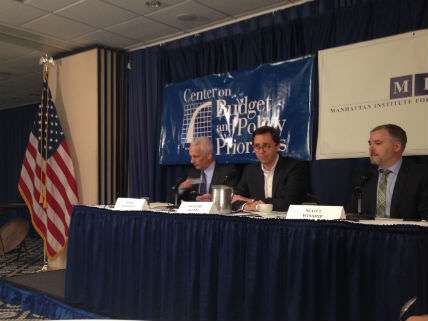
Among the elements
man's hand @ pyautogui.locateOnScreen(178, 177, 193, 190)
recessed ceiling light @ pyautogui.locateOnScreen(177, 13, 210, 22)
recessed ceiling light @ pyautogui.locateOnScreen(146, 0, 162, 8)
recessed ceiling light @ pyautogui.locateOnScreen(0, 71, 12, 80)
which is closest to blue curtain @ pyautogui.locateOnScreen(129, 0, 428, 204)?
recessed ceiling light @ pyautogui.locateOnScreen(177, 13, 210, 22)

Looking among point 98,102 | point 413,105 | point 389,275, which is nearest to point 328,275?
point 389,275

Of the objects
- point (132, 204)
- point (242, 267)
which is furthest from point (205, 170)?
point (242, 267)

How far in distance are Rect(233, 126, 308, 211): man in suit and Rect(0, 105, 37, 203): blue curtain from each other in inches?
258

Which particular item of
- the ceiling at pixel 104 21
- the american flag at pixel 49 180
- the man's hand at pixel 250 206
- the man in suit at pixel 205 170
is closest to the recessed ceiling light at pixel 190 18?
the ceiling at pixel 104 21

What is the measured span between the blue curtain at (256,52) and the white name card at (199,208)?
1.57 m

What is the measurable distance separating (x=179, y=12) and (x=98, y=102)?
1546mm

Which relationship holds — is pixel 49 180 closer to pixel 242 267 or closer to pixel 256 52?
pixel 256 52

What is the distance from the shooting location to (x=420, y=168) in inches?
95.6

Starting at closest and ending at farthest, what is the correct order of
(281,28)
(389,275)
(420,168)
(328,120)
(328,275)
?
(389,275), (328,275), (420,168), (328,120), (281,28)

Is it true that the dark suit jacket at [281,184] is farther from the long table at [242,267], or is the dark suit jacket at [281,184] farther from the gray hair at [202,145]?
the long table at [242,267]

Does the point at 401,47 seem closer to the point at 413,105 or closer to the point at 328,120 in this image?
the point at 413,105

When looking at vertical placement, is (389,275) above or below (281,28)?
below

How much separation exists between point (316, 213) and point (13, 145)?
8.01 meters

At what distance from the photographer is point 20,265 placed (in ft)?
16.5
